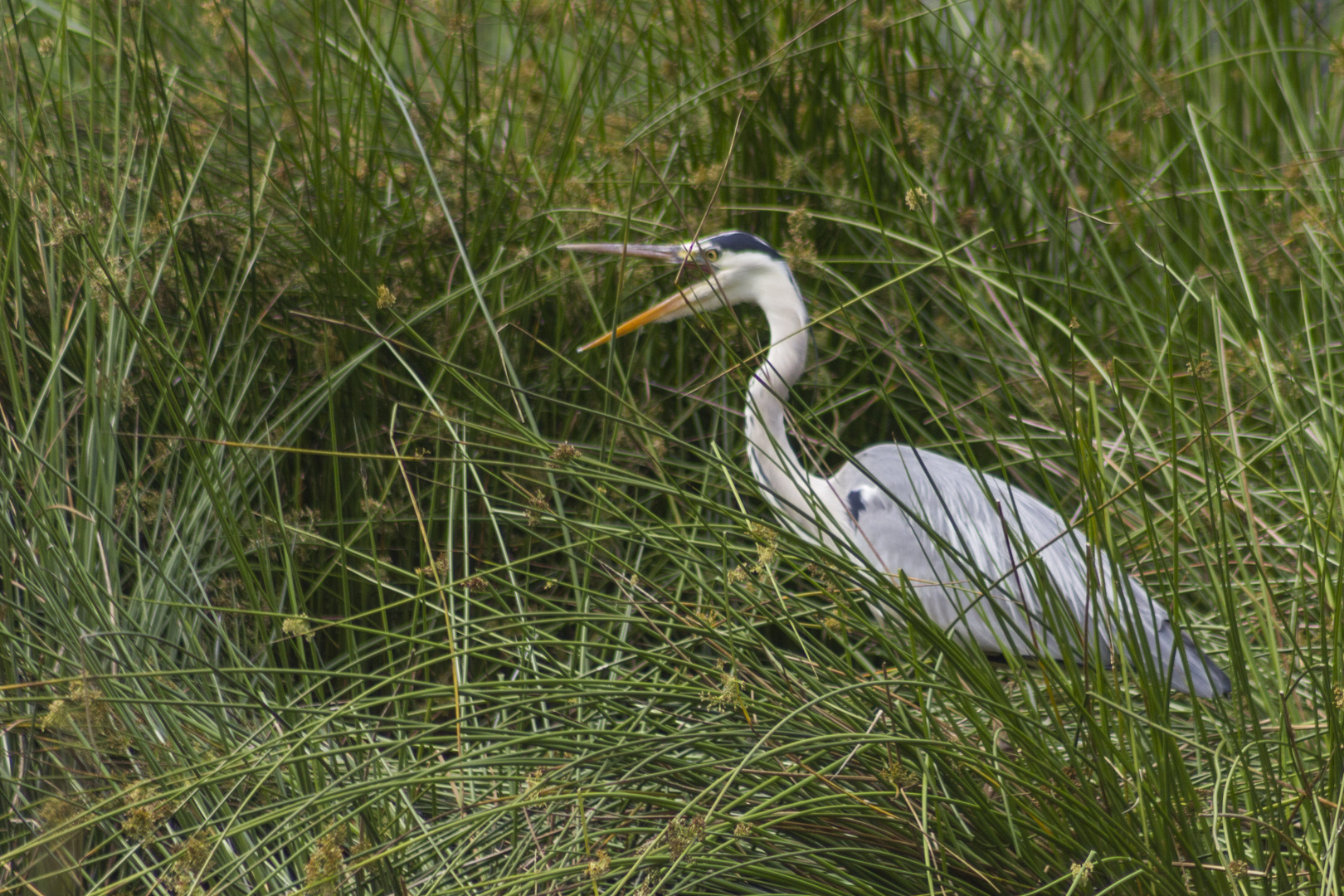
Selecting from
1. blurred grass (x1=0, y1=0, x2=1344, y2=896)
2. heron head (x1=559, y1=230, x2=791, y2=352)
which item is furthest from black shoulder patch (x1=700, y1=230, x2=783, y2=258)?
blurred grass (x1=0, y1=0, x2=1344, y2=896)

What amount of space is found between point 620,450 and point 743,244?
0.54m

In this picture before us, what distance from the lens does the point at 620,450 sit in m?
2.37

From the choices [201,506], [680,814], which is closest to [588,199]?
[201,506]

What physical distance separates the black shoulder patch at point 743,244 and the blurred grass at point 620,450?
0.11 meters

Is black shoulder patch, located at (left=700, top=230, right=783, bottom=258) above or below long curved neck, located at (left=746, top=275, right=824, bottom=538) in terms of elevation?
above

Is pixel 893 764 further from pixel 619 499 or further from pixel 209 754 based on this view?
pixel 619 499

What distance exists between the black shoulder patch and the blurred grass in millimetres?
112

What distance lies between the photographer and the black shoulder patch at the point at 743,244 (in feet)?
8.34

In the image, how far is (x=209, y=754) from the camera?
1.64 meters

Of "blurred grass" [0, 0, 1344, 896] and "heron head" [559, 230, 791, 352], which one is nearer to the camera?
"blurred grass" [0, 0, 1344, 896]

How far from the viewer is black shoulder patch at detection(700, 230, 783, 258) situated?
2543 millimetres

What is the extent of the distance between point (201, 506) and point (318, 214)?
0.65 m

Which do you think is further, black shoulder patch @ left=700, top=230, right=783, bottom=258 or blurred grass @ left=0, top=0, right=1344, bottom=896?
black shoulder patch @ left=700, top=230, right=783, bottom=258

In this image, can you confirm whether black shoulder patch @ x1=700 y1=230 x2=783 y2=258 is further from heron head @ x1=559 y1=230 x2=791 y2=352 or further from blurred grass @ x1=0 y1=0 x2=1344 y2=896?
blurred grass @ x1=0 y1=0 x2=1344 y2=896
